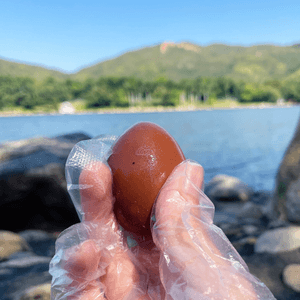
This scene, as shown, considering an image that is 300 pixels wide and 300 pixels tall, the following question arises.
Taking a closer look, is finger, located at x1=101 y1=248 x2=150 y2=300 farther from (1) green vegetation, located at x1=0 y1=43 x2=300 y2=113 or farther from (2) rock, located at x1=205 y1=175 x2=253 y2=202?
(1) green vegetation, located at x1=0 y1=43 x2=300 y2=113

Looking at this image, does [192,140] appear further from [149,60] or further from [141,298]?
[149,60]

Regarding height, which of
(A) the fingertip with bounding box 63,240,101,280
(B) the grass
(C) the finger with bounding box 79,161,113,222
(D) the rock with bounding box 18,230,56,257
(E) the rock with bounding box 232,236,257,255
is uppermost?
(C) the finger with bounding box 79,161,113,222

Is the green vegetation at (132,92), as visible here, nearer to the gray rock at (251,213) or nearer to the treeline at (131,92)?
the treeline at (131,92)

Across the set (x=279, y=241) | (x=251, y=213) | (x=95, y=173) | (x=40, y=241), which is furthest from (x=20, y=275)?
(x=251, y=213)

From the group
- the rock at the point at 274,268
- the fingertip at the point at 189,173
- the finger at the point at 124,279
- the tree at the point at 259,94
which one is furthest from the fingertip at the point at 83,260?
the tree at the point at 259,94

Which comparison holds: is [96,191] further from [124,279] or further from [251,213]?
[251,213]

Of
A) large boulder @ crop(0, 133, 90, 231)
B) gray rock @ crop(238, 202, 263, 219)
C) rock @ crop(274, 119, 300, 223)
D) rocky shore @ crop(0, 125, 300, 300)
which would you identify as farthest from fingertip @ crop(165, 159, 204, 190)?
gray rock @ crop(238, 202, 263, 219)
